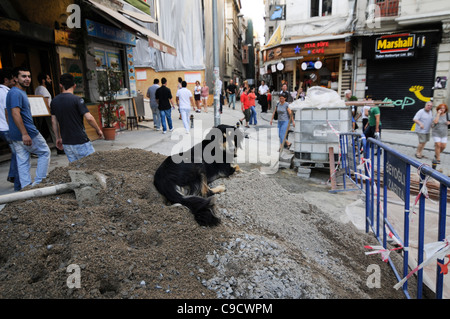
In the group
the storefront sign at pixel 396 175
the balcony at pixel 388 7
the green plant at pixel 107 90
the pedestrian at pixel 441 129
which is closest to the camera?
the storefront sign at pixel 396 175

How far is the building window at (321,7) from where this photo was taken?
17422mm

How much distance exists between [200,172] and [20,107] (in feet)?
9.41

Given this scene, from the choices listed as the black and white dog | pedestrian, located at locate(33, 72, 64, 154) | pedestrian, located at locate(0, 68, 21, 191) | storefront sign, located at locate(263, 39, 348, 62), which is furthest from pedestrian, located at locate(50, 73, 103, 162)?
storefront sign, located at locate(263, 39, 348, 62)

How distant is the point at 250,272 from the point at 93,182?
7.25ft

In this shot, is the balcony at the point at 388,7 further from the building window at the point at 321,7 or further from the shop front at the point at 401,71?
the building window at the point at 321,7

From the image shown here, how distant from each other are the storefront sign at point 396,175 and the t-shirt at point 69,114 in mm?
4237

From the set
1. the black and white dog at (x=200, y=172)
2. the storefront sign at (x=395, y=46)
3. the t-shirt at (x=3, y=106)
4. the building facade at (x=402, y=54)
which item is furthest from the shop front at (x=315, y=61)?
the t-shirt at (x=3, y=106)

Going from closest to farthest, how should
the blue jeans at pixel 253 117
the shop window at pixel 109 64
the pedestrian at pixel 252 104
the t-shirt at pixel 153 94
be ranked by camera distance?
1. the shop window at pixel 109 64
2. the t-shirt at pixel 153 94
3. the pedestrian at pixel 252 104
4. the blue jeans at pixel 253 117

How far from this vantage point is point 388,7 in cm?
1497

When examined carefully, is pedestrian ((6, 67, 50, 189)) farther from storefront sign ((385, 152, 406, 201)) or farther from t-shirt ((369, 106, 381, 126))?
t-shirt ((369, 106, 381, 126))

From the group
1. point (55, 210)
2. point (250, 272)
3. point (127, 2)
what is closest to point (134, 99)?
point (127, 2)

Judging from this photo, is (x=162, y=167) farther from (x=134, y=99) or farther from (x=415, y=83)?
(x=415, y=83)

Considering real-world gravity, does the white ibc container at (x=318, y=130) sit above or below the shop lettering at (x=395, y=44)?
below

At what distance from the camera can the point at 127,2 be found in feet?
34.7
